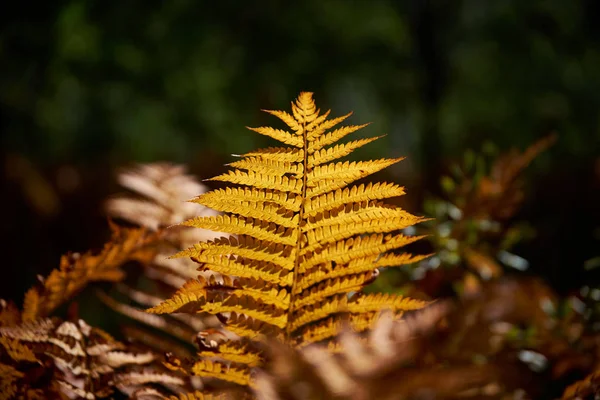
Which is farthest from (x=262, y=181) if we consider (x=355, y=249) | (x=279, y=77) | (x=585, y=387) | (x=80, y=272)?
(x=279, y=77)

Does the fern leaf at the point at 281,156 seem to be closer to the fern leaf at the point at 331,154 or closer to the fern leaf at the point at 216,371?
the fern leaf at the point at 331,154

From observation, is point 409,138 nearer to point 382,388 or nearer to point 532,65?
point 532,65

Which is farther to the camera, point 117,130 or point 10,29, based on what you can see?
point 117,130

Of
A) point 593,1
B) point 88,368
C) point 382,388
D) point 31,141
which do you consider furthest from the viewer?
point 31,141

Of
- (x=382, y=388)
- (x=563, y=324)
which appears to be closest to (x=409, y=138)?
(x=563, y=324)

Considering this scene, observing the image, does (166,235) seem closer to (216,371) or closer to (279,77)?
(216,371)

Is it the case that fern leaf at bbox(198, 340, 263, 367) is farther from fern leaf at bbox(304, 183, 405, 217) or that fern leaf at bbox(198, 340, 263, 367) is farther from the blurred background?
the blurred background

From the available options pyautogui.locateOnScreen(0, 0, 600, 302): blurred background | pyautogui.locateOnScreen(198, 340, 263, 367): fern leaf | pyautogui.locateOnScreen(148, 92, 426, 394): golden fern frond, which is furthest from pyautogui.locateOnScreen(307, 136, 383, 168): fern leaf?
pyautogui.locateOnScreen(0, 0, 600, 302): blurred background
